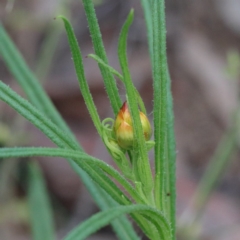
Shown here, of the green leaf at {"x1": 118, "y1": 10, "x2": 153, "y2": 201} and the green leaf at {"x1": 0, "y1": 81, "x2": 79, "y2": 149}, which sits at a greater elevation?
the green leaf at {"x1": 0, "y1": 81, "x2": 79, "y2": 149}

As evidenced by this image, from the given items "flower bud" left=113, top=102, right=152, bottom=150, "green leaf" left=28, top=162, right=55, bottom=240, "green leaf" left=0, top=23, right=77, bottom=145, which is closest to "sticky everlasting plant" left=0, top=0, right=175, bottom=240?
"flower bud" left=113, top=102, right=152, bottom=150

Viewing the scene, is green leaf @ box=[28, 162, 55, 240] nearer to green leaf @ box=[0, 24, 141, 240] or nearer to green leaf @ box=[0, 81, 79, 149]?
→ green leaf @ box=[0, 24, 141, 240]

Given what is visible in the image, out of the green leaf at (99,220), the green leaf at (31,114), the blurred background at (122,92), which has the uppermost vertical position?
the blurred background at (122,92)

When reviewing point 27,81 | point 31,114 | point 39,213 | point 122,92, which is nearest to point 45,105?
point 27,81

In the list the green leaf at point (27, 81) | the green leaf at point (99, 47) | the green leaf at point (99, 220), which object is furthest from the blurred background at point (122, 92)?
the green leaf at point (99, 220)

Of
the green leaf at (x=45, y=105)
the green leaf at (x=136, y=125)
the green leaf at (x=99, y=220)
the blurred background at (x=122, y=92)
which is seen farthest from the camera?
the blurred background at (x=122, y=92)

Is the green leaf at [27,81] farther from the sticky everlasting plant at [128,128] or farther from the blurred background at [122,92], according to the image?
the blurred background at [122,92]
